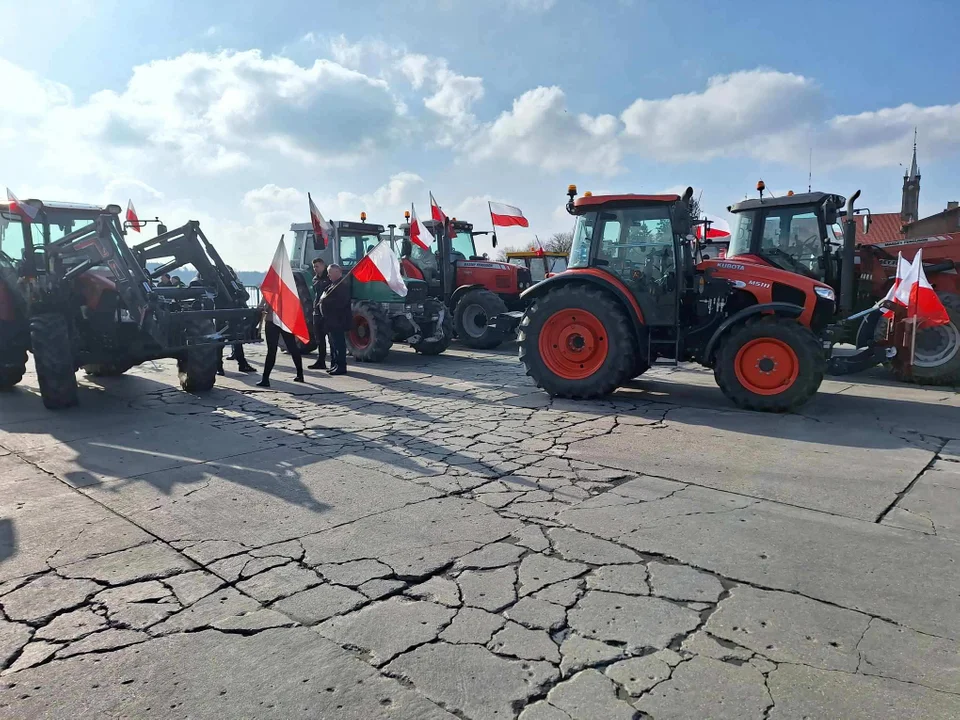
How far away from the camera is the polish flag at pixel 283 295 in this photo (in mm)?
8148

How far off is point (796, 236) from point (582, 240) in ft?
10.8

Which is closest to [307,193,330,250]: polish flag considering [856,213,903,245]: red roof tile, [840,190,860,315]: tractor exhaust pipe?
[840,190,860,315]: tractor exhaust pipe

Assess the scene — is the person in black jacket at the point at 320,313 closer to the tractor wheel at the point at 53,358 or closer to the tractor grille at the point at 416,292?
the tractor grille at the point at 416,292

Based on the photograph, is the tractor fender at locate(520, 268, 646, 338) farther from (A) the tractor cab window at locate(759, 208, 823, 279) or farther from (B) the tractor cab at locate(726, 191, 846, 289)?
(A) the tractor cab window at locate(759, 208, 823, 279)

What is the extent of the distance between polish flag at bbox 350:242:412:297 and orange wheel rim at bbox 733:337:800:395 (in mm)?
5098

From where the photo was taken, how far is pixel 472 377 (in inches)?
381

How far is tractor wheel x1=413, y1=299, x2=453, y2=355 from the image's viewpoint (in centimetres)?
1172

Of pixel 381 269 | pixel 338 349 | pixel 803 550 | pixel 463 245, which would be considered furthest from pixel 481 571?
pixel 463 245

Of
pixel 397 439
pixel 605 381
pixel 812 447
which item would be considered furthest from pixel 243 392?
pixel 812 447

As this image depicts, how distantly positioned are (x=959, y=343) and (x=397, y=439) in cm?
786

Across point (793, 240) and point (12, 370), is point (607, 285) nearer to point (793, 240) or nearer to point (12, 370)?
point (793, 240)

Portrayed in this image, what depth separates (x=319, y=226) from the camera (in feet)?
39.7

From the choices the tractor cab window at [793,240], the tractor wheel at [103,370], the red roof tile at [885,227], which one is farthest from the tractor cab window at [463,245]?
the red roof tile at [885,227]

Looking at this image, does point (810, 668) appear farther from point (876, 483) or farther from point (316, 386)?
point (316, 386)
